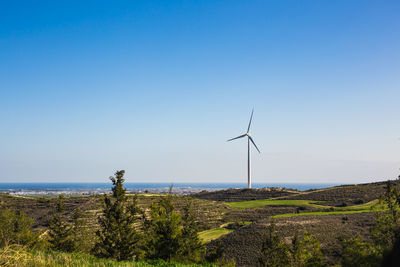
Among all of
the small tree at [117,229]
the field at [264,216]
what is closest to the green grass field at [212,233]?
the field at [264,216]

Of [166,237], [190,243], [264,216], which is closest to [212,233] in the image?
[264,216]

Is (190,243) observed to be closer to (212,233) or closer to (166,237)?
(166,237)

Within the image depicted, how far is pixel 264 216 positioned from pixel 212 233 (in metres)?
23.3

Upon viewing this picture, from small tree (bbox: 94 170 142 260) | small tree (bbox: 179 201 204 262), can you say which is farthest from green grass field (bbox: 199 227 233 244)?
small tree (bbox: 94 170 142 260)

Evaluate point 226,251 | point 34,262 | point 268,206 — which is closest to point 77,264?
point 34,262

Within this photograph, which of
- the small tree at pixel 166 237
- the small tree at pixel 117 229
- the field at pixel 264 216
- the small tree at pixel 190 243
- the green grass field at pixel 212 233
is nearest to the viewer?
the small tree at pixel 166 237

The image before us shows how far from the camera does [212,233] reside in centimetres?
7969

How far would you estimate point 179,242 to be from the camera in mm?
39969

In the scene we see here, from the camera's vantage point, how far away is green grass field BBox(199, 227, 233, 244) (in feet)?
243

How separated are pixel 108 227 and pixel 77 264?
31590 millimetres

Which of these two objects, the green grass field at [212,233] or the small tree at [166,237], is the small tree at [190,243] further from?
the green grass field at [212,233]

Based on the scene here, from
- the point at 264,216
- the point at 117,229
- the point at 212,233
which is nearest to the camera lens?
the point at 117,229

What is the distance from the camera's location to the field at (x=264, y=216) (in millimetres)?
55969

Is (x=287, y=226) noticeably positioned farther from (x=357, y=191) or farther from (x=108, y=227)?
(x=357, y=191)
